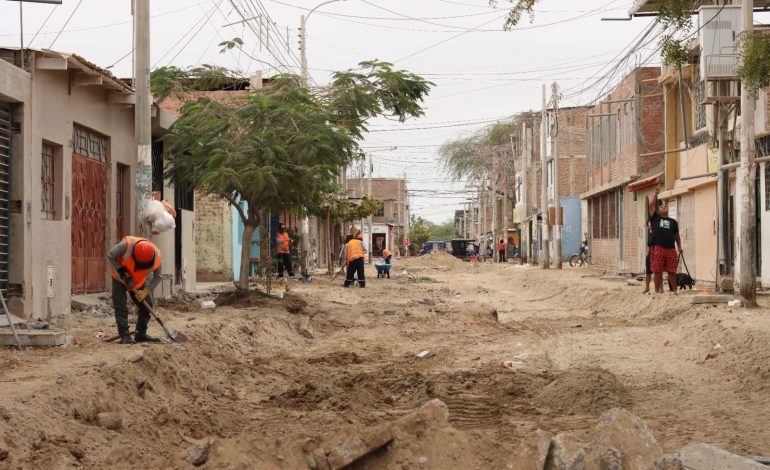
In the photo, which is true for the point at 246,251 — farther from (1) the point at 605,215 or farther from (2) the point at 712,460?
(1) the point at 605,215

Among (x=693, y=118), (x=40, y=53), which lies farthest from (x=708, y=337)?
(x=693, y=118)

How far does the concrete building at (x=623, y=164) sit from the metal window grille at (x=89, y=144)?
15254 mm

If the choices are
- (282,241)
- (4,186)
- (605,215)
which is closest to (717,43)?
(4,186)

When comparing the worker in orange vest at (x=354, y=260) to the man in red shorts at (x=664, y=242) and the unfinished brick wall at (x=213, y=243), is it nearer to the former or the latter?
the unfinished brick wall at (x=213, y=243)

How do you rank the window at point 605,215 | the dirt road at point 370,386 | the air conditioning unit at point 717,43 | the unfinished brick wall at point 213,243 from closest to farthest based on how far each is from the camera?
the dirt road at point 370,386
the air conditioning unit at point 717,43
the unfinished brick wall at point 213,243
the window at point 605,215

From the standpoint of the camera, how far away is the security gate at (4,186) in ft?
42.5

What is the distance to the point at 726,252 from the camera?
21.1 meters

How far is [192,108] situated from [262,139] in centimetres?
165

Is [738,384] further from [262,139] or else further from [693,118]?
[693,118]

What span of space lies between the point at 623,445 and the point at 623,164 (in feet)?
105

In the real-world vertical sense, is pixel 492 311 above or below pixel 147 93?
below

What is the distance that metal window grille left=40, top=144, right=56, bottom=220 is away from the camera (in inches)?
570

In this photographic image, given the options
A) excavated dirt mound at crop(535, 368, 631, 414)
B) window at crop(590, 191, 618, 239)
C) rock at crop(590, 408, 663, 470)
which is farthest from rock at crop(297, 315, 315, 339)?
window at crop(590, 191, 618, 239)

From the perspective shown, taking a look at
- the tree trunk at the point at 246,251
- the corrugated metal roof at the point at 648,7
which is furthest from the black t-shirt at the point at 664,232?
the tree trunk at the point at 246,251
